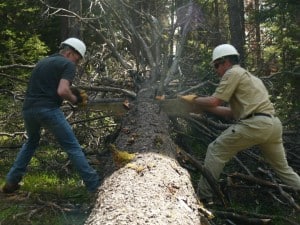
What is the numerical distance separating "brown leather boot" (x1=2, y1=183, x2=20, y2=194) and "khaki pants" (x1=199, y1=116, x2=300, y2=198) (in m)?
2.32

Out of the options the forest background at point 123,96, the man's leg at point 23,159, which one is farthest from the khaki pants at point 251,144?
the man's leg at point 23,159

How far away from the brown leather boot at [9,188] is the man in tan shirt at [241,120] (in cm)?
233

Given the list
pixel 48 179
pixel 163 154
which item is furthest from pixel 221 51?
pixel 48 179

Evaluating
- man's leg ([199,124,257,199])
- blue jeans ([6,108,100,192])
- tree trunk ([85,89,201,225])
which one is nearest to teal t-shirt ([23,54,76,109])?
blue jeans ([6,108,100,192])

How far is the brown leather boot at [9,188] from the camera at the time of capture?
5203 mm

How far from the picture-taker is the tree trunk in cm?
282

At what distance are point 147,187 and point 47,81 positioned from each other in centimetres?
209

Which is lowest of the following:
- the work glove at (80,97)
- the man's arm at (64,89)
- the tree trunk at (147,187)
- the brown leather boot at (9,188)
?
the brown leather boot at (9,188)

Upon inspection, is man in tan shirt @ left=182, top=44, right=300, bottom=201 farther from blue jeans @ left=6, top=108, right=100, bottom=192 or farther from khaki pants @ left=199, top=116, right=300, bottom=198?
blue jeans @ left=6, top=108, right=100, bottom=192

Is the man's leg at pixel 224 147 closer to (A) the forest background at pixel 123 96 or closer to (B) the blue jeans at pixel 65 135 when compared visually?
(A) the forest background at pixel 123 96

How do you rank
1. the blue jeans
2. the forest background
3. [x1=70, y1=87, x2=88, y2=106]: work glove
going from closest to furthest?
the blue jeans, [x1=70, y1=87, x2=88, y2=106]: work glove, the forest background

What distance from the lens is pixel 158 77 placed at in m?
7.08

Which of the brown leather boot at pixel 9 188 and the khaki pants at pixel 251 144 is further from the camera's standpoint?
the brown leather boot at pixel 9 188

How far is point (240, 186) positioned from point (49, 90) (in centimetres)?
253
